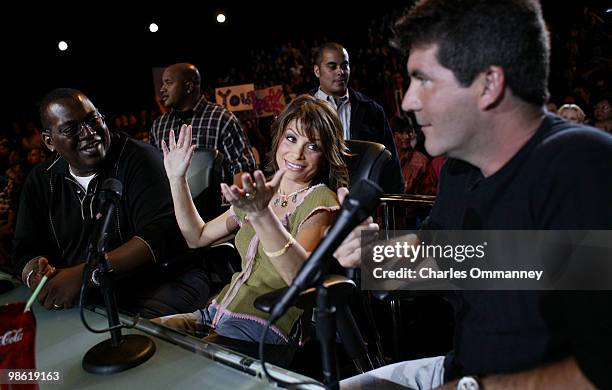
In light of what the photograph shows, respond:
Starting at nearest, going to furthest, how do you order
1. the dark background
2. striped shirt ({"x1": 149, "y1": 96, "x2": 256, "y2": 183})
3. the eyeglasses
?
1. the eyeglasses
2. striped shirt ({"x1": 149, "y1": 96, "x2": 256, "y2": 183})
3. the dark background

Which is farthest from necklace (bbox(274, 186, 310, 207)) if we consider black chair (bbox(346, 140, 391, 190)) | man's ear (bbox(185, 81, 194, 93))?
man's ear (bbox(185, 81, 194, 93))

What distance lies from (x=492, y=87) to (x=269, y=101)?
16.9 ft

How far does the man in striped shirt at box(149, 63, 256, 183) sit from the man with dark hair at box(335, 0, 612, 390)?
2.81 metres

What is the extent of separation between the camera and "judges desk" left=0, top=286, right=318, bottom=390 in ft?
3.65

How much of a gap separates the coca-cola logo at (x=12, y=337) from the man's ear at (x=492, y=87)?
102cm

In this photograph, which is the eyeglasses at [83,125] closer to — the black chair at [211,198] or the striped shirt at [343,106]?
the black chair at [211,198]

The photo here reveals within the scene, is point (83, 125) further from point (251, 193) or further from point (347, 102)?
point (347, 102)

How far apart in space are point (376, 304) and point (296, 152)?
65.5 inches

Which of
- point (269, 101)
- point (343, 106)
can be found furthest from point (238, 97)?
point (343, 106)

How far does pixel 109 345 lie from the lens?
1.30 m

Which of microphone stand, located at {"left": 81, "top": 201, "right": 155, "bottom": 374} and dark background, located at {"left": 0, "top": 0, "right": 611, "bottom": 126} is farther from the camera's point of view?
dark background, located at {"left": 0, "top": 0, "right": 611, "bottom": 126}

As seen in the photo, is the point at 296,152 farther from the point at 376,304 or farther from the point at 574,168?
the point at 376,304

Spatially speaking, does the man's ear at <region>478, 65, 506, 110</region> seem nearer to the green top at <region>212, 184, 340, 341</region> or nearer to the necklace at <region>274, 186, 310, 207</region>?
the green top at <region>212, 184, 340, 341</region>

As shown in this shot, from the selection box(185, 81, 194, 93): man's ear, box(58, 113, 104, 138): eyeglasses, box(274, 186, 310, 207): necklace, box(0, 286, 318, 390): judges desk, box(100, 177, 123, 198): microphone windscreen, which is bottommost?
box(0, 286, 318, 390): judges desk
